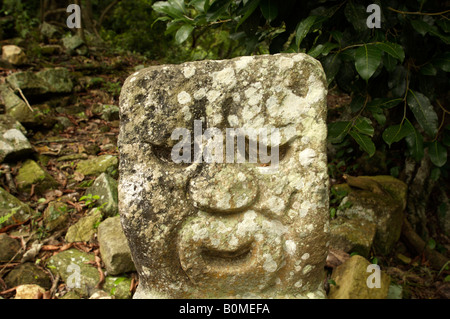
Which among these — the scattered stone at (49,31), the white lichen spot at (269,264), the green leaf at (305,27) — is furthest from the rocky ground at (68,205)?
the green leaf at (305,27)

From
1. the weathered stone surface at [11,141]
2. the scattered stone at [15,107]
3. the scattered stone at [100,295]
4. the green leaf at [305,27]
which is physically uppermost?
the green leaf at [305,27]

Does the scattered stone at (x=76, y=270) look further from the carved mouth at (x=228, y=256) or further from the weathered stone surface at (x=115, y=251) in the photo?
the carved mouth at (x=228, y=256)

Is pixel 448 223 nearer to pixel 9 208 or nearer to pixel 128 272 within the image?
pixel 128 272

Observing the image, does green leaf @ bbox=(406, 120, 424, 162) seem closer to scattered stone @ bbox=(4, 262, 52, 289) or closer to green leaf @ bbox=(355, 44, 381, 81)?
green leaf @ bbox=(355, 44, 381, 81)

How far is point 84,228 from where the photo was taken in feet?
8.44

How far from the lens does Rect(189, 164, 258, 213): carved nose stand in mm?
1522

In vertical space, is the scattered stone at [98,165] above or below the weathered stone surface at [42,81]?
below

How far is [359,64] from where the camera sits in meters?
1.67

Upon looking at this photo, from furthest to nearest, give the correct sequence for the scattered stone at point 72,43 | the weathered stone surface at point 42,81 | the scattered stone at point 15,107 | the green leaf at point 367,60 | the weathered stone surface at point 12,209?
the scattered stone at point 72,43
the weathered stone surface at point 42,81
the scattered stone at point 15,107
the weathered stone surface at point 12,209
the green leaf at point 367,60

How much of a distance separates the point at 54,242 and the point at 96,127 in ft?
5.61

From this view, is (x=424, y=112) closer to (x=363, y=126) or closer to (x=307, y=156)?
(x=363, y=126)

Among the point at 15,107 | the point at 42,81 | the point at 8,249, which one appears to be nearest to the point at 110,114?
the point at 42,81

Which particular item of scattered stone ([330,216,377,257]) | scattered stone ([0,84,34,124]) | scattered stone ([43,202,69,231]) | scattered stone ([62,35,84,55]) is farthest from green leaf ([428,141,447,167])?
scattered stone ([62,35,84,55])

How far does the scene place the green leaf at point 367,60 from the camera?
165 centimetres
